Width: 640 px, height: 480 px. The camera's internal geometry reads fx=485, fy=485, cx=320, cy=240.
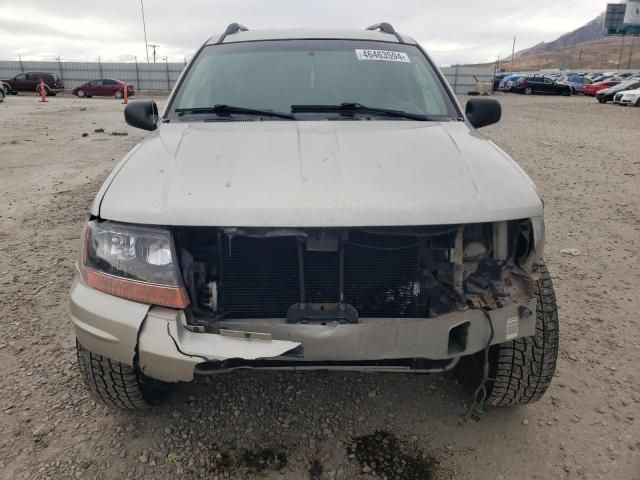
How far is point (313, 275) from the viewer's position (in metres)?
1.91

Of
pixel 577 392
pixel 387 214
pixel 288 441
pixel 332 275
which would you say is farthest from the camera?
pixel 577 392

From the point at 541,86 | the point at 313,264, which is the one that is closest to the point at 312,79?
the point at 313,264

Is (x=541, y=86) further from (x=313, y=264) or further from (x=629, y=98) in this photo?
(x=313, y=264)

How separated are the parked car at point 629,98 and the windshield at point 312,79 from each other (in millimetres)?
23337

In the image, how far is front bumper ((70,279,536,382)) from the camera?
172cm

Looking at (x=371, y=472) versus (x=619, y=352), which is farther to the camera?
(x=619, y=352)

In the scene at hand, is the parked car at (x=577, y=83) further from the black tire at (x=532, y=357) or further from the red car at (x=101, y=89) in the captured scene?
the black tire at (x=532, y=357)

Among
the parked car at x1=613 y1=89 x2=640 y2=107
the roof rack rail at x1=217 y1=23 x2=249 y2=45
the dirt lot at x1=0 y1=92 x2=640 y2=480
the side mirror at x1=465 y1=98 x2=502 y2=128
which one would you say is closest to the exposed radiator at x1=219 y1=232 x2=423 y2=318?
the dirt lot at x1=0 y1=92 x2=640 y2=480

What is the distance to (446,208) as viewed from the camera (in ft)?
5.76

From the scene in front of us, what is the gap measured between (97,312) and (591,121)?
17.1m

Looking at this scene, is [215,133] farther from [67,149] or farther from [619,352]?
[67,149]

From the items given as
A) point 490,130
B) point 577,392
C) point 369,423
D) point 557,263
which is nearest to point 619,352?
point 577,392

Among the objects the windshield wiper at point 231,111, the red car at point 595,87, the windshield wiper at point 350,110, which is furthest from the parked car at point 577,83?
the windshield wiper at point 231,111

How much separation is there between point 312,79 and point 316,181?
1.24 metres
